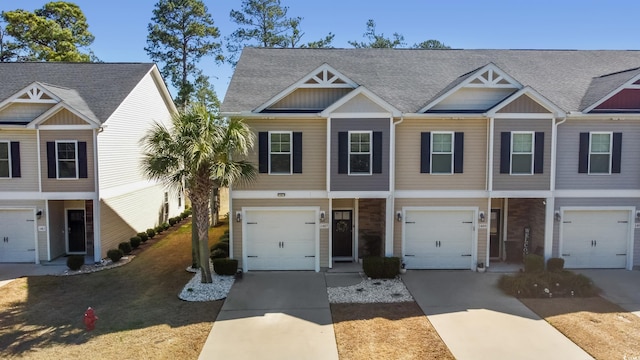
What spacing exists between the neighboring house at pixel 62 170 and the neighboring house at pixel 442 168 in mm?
5965

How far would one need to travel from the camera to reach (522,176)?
16031 millimetres

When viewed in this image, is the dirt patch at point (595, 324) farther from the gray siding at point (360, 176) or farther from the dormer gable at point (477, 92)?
the dormer gable at point (477, 92)

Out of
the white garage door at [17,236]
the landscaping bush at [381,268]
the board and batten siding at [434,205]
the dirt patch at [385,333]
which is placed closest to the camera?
the dirt patch at [385,333]

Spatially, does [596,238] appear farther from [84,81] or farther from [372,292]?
[84,81]

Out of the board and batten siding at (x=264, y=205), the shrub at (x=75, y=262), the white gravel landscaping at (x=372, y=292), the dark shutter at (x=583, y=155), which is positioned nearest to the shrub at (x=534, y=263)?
the dark shutter at (x=583, y=155)

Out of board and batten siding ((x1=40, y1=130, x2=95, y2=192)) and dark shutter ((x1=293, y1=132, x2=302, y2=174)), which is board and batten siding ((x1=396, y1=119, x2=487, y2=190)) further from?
board and batten siding ((x1=40, y1=130, x2=95, y2=192))

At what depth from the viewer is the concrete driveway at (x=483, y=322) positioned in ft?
32.6

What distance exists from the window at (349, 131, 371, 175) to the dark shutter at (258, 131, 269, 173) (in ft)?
10.1

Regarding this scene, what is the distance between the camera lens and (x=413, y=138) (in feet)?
53.5

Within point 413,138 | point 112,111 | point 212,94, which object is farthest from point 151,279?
point 212,94

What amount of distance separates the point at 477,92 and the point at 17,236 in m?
19.4

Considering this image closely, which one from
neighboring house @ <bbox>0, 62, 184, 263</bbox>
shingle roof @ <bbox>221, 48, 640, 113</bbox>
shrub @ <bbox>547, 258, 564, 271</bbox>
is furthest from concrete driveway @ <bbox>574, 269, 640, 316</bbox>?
neighboring house @ <bbox>0, 62, 184, 263</bbox>

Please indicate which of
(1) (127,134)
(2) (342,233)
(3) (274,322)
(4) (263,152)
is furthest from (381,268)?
(1) (127,134)

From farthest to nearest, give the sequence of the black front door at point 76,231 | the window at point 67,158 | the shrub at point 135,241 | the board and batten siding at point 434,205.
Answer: the shrub at point 135,241, the black front door at point 76,231, the window at point 67,158, the board and batten siding at point 434,205
